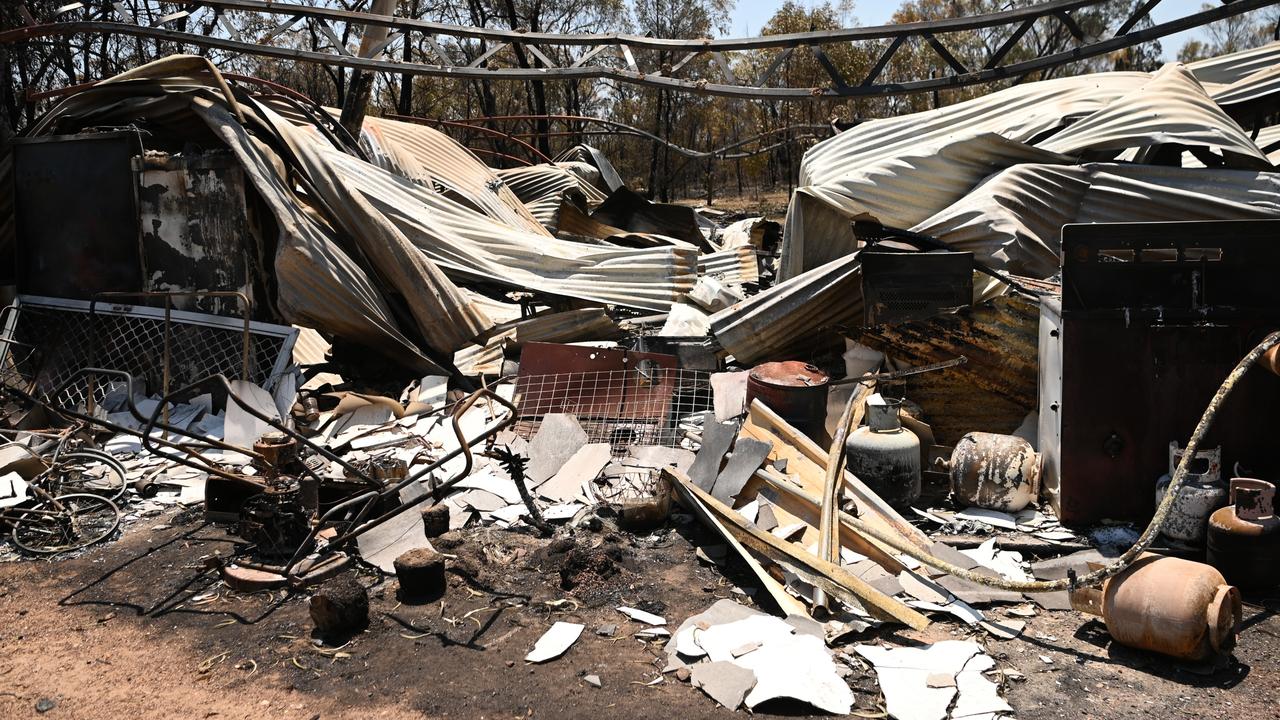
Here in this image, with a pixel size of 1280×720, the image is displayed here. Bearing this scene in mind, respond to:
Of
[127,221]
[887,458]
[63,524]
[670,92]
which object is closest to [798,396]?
[887,458]

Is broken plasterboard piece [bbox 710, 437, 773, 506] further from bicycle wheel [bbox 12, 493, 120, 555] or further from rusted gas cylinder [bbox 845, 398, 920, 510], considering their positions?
bicycle wheel [bbox 12, 493, 120, 555]

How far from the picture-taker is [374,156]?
413 inches

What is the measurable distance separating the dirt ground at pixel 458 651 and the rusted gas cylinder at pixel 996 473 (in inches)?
44.8

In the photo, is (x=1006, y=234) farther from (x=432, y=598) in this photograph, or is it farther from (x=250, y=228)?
(x=250, y=228)

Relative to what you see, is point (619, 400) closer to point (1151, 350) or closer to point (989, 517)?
point (989, 517)

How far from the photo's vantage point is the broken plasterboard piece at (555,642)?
3.77m

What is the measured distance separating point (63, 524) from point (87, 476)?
0.86m

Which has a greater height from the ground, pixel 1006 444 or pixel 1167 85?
pixel 1167 85

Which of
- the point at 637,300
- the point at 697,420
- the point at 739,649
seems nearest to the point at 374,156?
the point at 637,300

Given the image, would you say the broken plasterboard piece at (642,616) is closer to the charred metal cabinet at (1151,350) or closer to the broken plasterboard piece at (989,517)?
the broken plasterboard piece at (989,517)

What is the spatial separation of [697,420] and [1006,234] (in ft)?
8.01

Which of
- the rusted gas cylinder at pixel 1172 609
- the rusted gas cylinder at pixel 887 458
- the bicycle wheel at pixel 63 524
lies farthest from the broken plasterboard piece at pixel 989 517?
the bicycle wheel at pixel 63 524

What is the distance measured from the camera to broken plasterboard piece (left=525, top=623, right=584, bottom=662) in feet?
12.4

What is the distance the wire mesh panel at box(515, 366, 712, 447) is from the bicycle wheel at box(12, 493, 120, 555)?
2511 millimetres
